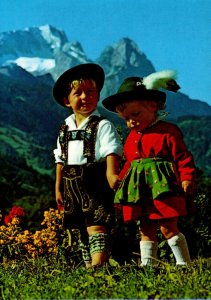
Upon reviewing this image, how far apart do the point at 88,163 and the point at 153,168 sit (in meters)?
0.56

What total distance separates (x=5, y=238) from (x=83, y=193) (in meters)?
3.30

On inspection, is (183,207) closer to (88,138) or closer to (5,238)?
(88,138)

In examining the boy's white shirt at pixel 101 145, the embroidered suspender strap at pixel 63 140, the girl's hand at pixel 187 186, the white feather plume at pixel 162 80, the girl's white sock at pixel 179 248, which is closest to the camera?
the girl's hand at pixel 187 186

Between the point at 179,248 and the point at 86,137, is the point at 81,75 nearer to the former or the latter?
the point at 86,137

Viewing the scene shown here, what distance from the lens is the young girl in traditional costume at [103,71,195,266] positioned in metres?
5.32

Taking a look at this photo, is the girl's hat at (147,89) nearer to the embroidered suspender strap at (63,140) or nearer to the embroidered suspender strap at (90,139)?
the embroidered suspender strap at (90,139)

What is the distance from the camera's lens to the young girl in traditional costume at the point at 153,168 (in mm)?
5316

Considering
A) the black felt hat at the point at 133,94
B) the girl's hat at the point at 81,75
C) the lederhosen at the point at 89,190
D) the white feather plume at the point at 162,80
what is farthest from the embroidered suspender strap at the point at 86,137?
the white feather plume at the point at 162,80

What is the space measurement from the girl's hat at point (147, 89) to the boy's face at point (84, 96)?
120mm

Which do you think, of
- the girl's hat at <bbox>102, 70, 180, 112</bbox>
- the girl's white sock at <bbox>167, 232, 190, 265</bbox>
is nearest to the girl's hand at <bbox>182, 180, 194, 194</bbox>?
the girl's white sock at <bbox>167, 232, 190, 265</bbox>

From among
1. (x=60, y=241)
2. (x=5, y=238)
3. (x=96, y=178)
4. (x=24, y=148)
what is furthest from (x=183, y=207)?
(x=24, y=148)

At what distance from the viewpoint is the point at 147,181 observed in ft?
17.7

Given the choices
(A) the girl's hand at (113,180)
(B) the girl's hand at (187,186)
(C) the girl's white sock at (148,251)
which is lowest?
(C) the girl's white sock at (148,251)

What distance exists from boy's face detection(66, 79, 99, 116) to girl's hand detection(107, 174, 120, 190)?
0.64 m
